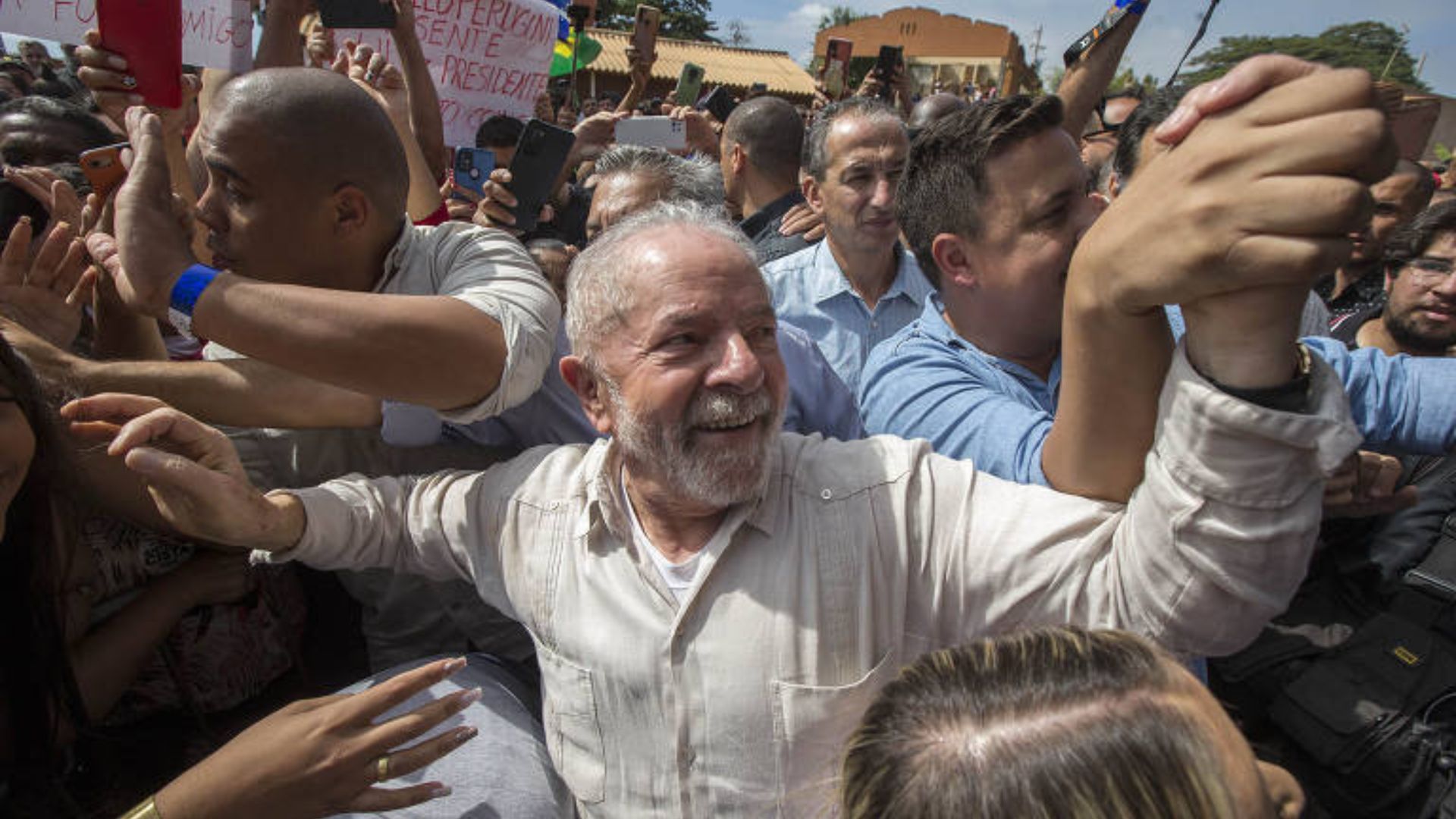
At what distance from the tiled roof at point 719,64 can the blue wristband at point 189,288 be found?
2770 centimetres

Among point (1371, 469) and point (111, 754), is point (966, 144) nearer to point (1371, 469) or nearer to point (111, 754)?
point (1371, 469)

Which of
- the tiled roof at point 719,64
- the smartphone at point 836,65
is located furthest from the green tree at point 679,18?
the smartphone at point 836,65

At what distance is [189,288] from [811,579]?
127cm

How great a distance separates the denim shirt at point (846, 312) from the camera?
334cm

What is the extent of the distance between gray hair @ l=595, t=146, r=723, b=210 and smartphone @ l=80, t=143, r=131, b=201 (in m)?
1.62

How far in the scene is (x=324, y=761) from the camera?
141cm

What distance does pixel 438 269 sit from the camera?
72.5 inches

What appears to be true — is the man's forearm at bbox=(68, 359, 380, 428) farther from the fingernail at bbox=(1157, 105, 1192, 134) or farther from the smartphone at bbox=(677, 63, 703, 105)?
the smartphone at bbox=(677, 63, 703, 105)

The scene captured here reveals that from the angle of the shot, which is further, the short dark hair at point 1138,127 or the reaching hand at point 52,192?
the short dark hair at point 1138,127

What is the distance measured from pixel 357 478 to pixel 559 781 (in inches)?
33.0

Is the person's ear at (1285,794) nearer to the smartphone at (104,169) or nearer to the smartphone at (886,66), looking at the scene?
the smartphone at (104,169)

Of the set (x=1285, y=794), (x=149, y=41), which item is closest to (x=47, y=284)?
(x=149, y=41)

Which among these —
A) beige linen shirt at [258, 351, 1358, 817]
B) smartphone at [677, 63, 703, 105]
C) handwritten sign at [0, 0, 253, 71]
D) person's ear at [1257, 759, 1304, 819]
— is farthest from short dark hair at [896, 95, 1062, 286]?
smartphone at [677, 63, 703, 105]

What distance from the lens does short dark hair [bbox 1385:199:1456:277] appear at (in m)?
2.79
